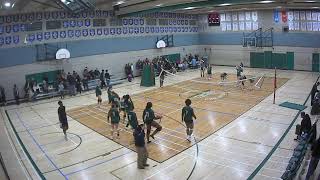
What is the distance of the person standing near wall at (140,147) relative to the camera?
34.0 ft

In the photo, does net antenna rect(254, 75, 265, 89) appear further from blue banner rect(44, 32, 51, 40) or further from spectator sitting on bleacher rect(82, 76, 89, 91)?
blue banner rect(44, 32, 51, 40)

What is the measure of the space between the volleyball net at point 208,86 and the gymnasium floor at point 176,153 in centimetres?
308

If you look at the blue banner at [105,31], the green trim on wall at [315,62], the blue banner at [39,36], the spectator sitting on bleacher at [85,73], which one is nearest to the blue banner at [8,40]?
the blue banner at [39,36]

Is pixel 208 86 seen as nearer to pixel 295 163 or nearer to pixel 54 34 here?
pixel 54 34

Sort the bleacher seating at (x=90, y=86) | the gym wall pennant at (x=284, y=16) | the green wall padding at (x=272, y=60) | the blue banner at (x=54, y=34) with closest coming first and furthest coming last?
1. the bleacher seating at (x=90, y=86)
2. the blue banner at (x=54, y=34)
3. the gym wall pennant at (x=284, y=16)
4. the green wall padding at (x=272, y=60)

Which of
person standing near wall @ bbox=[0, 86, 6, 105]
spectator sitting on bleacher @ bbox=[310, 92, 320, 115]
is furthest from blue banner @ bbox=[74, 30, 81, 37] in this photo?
spectator sitting on bleacher @ bbox=[310, 92, 320, 115]

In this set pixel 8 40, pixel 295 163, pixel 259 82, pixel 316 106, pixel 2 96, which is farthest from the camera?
pixel 259 82

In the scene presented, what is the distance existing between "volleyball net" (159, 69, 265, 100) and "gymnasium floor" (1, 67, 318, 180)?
308 centimetres

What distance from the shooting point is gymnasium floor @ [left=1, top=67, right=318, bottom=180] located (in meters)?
10.4

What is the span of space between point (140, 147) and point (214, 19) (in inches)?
1220

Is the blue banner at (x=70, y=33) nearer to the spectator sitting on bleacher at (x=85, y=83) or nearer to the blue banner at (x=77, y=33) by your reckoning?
the blue banner at (x=77, y=33)

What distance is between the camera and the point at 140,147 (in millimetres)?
10508

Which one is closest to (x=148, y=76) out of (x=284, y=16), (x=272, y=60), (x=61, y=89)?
(x=61, y=89)

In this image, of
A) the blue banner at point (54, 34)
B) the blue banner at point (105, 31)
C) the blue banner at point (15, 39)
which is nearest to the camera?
the blue banner at point (15, 39)
